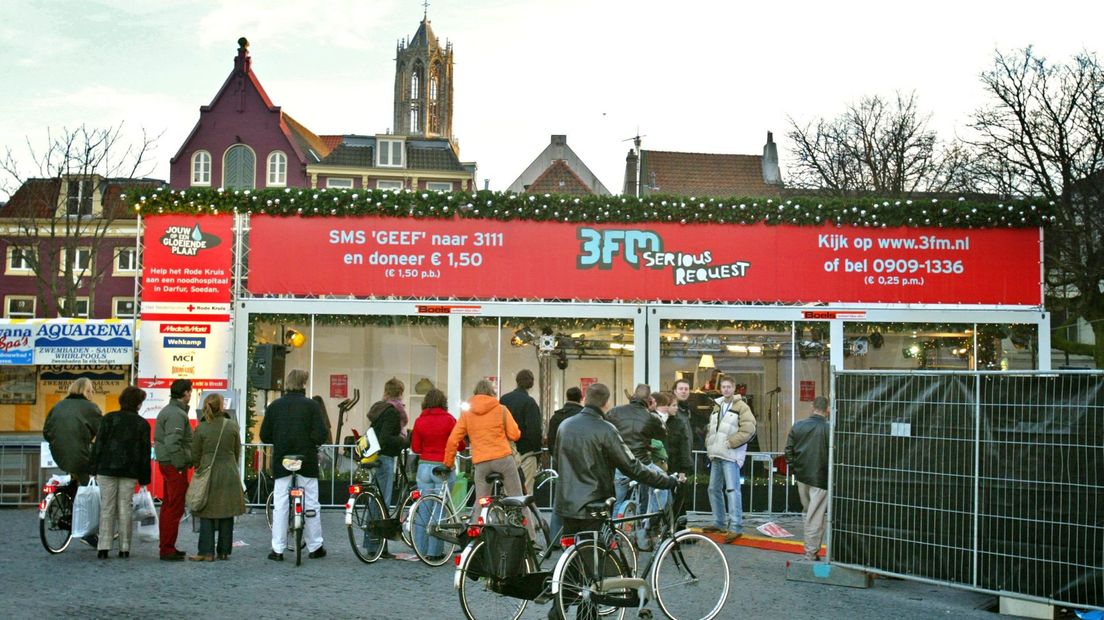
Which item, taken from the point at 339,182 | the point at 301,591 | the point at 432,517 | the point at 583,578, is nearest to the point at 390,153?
the point at 339,182

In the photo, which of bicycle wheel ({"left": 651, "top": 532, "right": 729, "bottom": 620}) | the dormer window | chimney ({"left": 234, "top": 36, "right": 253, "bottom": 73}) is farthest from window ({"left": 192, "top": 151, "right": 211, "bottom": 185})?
bicycle wheel ({"left": 651, "top": 532, "right": 729, "bottom": 620})

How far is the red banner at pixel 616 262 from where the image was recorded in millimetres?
19172

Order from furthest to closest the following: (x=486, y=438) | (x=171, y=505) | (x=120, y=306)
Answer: (x=120, y=306), (x=171, y=505), (x=486, y=438)

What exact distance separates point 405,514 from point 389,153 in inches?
2116

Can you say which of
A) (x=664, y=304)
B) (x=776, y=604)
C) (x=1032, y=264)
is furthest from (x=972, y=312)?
(x=776, y=604)

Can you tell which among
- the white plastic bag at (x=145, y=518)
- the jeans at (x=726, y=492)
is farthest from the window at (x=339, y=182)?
the white plastic bag at (x=145, y=518)

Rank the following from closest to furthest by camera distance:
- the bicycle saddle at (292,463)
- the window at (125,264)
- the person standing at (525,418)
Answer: the bicycle saddle at (292,463)
the person standing at (525,418)
the window at (125,264)

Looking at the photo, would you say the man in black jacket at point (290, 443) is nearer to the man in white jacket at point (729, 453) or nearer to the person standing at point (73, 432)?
the person standing at point (73, 432)

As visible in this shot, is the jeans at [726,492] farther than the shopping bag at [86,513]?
Yes

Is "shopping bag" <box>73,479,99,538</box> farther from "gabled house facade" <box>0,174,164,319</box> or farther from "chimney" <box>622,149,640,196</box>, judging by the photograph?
"chimney" <box>622,149,640,196</box>

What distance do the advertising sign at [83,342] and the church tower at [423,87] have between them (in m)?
80.0

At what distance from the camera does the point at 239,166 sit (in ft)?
184

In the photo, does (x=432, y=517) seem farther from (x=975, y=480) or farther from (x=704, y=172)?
(x=704, y=172)

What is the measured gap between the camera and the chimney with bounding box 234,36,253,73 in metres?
56.1
